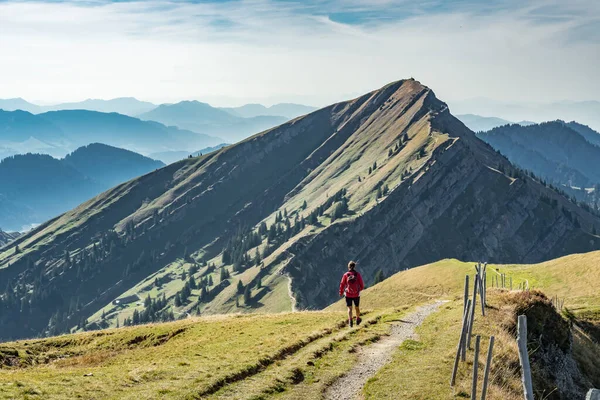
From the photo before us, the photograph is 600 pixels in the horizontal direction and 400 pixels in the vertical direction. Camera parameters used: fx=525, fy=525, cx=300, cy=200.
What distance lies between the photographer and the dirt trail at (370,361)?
78.6 ft

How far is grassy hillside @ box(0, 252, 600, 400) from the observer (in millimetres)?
23159

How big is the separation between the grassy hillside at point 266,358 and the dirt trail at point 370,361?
1.58ft

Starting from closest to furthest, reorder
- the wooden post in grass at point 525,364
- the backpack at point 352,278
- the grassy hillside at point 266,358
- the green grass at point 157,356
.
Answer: the wooden post in grass at point 525,364 < the green grass at point 157,356 < the grassy hillside at point 266,358 < the backpack at point 352,278

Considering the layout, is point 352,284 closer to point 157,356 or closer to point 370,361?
point 370,361

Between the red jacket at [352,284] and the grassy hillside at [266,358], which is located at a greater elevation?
the red jacket at [352,284]

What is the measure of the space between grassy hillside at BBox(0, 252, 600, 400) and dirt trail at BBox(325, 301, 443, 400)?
0.48m

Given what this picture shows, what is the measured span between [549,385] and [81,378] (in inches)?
950

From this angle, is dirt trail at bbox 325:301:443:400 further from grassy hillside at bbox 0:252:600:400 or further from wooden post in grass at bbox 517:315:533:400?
wooden post in grass at bbox 517:315:533:400

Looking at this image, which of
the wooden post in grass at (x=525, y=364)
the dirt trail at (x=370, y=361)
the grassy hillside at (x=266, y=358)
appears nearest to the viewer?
the wooden post in grass at (x=525, y=364)

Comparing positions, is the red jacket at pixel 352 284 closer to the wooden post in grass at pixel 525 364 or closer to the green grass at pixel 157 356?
the green grass at pixel 157 356

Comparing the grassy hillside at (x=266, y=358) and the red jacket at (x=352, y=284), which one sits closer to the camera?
the grassy hillside at (x=266, y=358)

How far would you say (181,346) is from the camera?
36.3 meters

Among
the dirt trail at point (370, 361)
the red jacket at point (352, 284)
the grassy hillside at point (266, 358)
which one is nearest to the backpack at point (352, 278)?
the red jacket at point (352, 284)

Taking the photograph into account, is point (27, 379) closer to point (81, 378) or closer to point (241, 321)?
point (81, 378)
